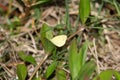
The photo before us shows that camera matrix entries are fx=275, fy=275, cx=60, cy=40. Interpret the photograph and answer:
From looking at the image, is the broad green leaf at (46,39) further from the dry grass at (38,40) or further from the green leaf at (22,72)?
the green leaf at (22,72)

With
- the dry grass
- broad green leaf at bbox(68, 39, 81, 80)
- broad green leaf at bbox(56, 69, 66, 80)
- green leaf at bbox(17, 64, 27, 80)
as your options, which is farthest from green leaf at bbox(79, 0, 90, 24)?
green leaf at bbox(17, 64, 27, 80)

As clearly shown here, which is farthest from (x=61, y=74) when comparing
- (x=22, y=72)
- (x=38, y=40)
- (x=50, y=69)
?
(x=38, y=40)

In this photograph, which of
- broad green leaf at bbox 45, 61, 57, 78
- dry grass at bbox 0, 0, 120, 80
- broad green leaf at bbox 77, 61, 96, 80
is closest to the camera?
broad green leaf at bbox 77, 61, 96, 80

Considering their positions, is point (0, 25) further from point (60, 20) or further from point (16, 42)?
point (60, 20)

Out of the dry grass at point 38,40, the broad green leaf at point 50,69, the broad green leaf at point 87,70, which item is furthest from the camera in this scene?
the dry grass at point 38,40

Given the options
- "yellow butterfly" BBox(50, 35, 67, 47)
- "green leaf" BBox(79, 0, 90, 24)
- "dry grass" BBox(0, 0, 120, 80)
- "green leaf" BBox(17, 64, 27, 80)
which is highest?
"green leaf" BBox(79, 0, 90, 24)

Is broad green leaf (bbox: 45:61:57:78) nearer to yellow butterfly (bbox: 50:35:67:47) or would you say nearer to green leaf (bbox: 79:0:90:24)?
yellow butterfly (bbox: 50:35:67:47)

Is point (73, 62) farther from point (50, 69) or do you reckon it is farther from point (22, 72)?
point (22, 72)

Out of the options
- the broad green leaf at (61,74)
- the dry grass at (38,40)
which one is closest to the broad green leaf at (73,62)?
the broad green leaf at (61,74)

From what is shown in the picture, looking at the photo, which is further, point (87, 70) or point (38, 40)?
point (38, 40)
